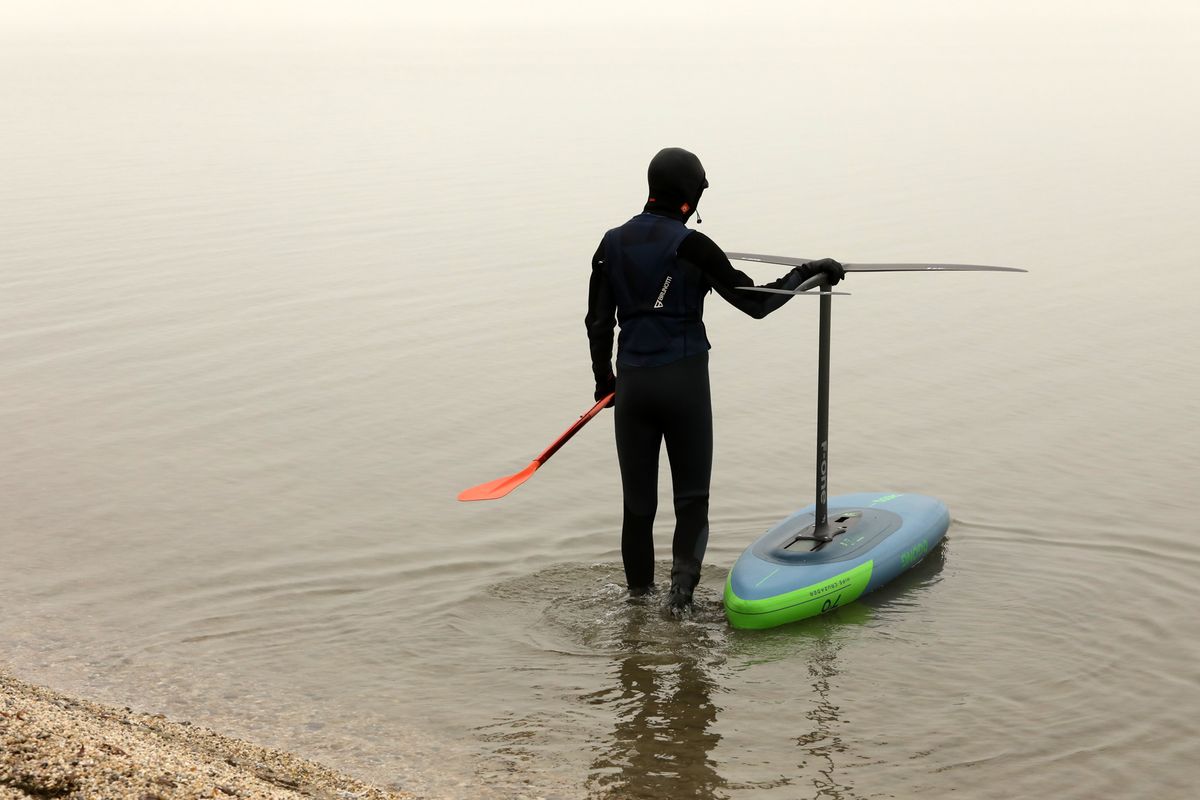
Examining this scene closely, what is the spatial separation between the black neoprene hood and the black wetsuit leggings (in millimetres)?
600

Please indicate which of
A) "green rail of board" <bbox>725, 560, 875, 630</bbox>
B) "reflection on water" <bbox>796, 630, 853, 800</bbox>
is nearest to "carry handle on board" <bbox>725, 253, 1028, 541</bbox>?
"green rail of board" <bbox>725, 560, 875, 630</bbox>

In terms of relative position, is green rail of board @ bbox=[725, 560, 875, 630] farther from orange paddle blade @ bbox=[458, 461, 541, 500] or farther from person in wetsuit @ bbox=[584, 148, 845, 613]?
orange paddle blade @ bbox=[458, 461, 541, 500]

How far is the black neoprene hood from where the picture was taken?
5.43 m

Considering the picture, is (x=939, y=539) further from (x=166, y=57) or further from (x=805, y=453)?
(x=166, y=57)

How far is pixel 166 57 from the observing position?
51.5 m

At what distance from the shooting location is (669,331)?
215 inches

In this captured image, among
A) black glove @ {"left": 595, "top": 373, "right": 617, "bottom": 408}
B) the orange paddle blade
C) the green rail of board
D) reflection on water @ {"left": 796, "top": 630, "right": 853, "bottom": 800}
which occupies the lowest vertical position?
reflection on water @ {"left": 796, "top": 630, "right": 853, "bottom": 800}

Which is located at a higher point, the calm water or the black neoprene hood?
the black neoprene hood

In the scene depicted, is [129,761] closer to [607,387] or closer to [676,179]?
[607,387]

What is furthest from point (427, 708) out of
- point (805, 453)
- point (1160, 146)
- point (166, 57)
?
point (166, 57)

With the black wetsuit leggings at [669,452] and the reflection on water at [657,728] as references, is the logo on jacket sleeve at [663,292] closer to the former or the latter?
the black wetsuit leggings at [669,452]

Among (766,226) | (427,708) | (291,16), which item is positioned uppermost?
(291,16)

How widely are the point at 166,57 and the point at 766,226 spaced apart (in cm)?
4189

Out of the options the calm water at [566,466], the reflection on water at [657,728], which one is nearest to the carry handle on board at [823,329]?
the calm water at [566,466]
